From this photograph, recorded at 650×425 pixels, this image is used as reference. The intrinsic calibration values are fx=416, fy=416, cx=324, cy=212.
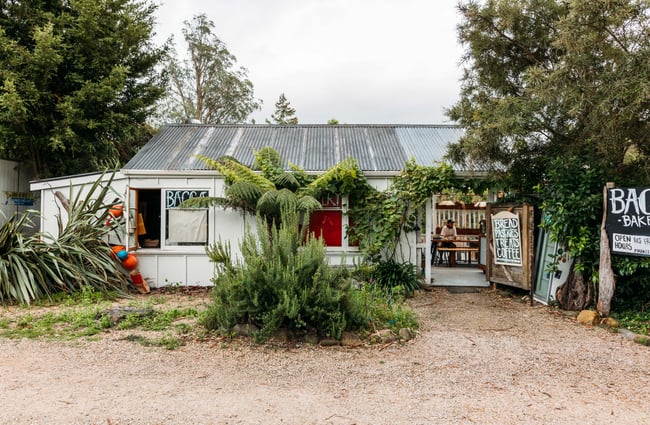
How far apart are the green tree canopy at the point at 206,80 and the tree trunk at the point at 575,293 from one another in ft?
65.0

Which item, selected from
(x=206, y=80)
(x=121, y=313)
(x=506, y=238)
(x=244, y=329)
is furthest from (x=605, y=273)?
(x=206, y=80)

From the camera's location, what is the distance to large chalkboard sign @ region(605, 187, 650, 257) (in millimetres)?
5797

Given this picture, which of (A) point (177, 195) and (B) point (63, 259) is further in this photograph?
(A) point (177, 195)

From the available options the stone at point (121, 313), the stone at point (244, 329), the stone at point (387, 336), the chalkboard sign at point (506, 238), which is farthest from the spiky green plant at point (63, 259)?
the chalkboard sign at point (506, 238)

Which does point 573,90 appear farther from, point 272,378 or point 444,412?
point 272,378

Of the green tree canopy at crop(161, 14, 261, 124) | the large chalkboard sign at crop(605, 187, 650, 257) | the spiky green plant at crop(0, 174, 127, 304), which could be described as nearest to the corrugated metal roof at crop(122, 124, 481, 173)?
the spiky green plant at crop(0, 174, 127, 304)

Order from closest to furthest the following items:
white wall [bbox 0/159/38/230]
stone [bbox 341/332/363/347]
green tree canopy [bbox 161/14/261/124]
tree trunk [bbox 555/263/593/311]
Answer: stone [bbox 341/332/363/347]
tree trunk [bbox 555/263/593/311]
white wall [bbox 0/159/38/230]
green tree canopy [bbox 161/14/261/124]

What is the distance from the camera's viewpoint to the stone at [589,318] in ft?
19.9

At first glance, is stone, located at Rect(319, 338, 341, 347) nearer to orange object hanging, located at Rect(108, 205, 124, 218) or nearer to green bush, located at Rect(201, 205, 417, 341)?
green bush, located at Rect(201, 205, 417, 341)

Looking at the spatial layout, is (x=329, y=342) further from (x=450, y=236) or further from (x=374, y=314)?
(x=450, y=236)

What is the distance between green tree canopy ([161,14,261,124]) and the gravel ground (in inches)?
771

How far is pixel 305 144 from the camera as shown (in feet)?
34.2

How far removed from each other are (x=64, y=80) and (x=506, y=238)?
11.4m

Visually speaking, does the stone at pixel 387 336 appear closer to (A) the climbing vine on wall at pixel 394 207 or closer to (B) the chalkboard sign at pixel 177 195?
(A) the climbing vine on wall at pixel 394 207
